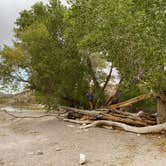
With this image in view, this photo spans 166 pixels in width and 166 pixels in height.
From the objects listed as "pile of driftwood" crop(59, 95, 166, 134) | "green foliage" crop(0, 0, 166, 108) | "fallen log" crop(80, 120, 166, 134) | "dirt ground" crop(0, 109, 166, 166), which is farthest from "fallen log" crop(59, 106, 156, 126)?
"green foliage" crop(0, 0, 166, 108)

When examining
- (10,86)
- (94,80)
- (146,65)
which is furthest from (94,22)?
(10,86)

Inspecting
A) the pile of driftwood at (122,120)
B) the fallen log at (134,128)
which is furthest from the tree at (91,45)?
the fallen log at (134,128)

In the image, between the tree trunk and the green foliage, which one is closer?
the green foliage

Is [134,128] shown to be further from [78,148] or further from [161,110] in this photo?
[78,148]

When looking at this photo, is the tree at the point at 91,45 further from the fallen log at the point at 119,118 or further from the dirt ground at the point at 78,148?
the dirt ground at the point at 78,148

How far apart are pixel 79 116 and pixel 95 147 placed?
343 inches

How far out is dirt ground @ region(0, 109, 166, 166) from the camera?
9309 millimetres

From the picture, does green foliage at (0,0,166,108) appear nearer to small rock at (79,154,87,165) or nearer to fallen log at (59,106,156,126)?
fallen log at (59,106,156,126)

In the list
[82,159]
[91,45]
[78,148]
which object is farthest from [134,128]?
[82,159]

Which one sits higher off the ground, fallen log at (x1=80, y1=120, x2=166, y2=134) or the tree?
the tree

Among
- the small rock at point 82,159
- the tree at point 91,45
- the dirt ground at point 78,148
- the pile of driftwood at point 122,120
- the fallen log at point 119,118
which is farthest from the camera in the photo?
the fallen log at point 119,118

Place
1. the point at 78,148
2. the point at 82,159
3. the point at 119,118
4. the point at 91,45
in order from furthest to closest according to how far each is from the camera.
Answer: the point at 119,118 < the point at 91,45 < the point at 78,148 < the point at 82,159

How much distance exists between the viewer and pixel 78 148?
36.5 ft

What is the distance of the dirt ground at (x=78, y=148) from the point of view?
9.31 m
